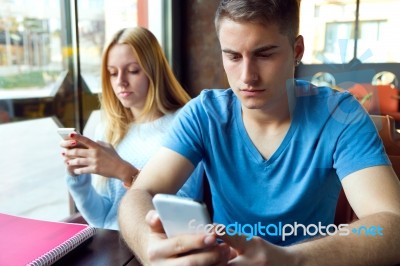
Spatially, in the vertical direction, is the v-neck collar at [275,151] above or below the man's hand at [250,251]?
above

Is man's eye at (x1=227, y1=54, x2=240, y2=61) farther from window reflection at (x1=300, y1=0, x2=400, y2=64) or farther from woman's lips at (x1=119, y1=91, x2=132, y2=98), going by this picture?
woman's lips at (x1=119, y1=91, x2=132, y2=98)

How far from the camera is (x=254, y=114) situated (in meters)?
0.61

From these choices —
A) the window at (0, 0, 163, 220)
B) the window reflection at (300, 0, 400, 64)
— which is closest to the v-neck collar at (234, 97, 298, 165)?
the window reflection at (300, 0, 400, 64)

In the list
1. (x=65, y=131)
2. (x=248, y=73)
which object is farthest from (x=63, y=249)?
(x=248, y=73)

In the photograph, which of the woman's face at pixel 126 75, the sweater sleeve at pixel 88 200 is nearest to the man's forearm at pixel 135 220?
the sweater sleeve at pixel 88 200

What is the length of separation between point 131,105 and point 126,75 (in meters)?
0.07

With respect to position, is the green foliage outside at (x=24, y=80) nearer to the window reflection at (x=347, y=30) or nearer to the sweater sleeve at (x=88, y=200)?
the sweater sleeve at (x=88, y=200)

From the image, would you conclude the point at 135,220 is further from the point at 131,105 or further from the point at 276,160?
the point at 131,105

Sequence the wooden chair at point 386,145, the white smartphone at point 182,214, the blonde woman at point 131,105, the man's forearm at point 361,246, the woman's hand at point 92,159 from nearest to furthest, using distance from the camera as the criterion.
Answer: the white smartphone at point 182,214 → the man's forearm at point 361,246 → the wooden chair at point 386,145 → the woman's hand at point 92,159 → the blonde woman at point 131,105

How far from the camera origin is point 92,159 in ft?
2.20

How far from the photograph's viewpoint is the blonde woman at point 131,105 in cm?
79

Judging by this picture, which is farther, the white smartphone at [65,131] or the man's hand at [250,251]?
the white smartphone at [65,131]

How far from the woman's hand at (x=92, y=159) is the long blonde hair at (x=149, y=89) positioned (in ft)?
0.50

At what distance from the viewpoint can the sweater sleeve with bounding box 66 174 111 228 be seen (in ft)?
2.40
